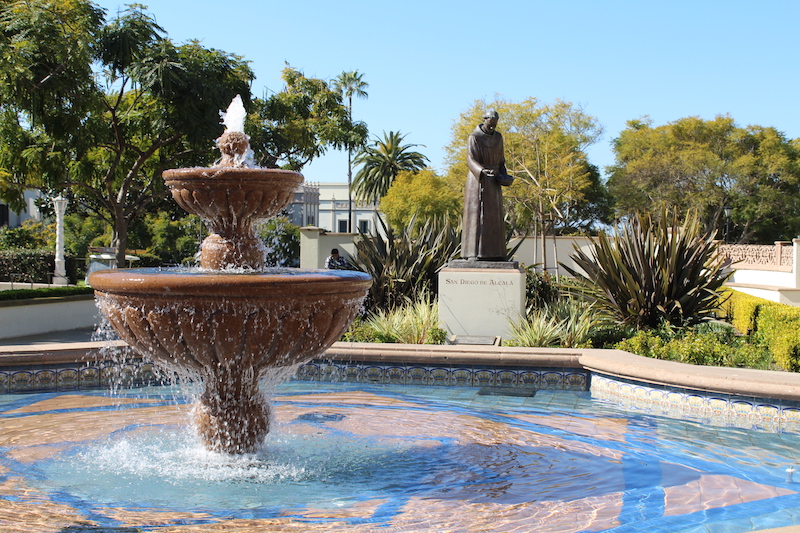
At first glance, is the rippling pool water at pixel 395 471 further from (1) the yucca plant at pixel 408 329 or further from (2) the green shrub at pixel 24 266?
(2) the green shrub at pixel 24 266

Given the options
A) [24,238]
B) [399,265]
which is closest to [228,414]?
[399,265]

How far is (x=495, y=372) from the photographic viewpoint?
8.44 metres

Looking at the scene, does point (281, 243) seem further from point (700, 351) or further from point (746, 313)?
point (700, 351)

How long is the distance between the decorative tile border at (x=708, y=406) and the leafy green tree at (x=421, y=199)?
1291 inches

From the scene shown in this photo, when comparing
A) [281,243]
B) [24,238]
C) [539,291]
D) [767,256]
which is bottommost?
[539,291]

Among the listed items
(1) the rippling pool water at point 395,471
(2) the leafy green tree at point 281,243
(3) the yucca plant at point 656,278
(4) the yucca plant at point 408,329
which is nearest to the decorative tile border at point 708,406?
(1) the rippling pool water at point 395,471

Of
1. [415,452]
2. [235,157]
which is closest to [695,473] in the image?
[415,452]

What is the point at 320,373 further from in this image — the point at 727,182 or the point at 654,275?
the point at 727,182

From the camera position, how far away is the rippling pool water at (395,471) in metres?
4.25

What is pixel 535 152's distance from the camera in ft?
129

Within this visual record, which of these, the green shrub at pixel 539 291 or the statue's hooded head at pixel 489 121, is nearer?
the statue's hooded head at pixel 489 121

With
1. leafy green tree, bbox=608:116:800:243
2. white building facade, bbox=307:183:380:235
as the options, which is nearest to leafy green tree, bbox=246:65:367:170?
leafy green tree, bbox=608:116:800:243

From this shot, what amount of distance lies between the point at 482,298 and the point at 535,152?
2987 centimetres

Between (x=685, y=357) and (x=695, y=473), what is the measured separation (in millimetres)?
3389
